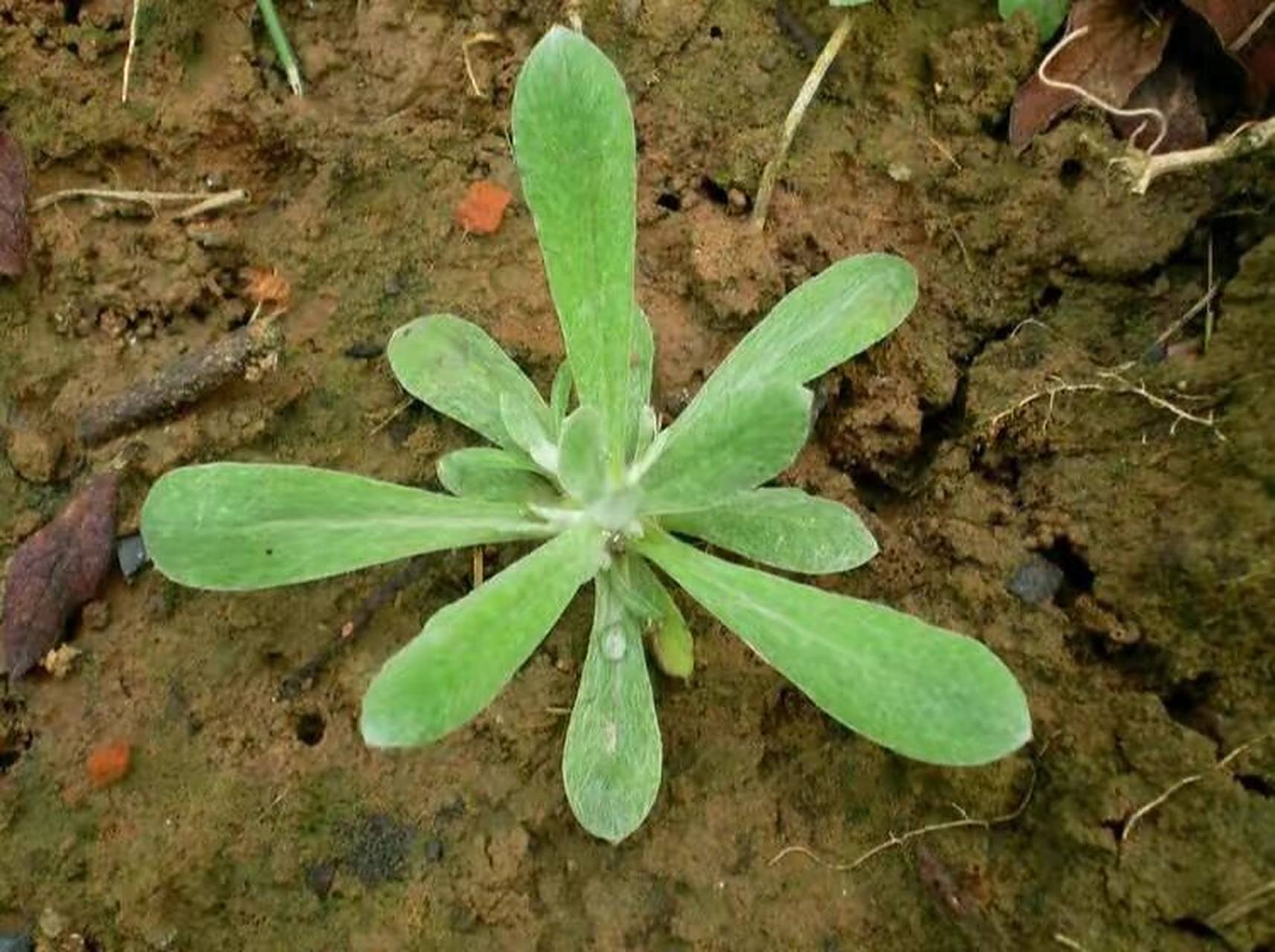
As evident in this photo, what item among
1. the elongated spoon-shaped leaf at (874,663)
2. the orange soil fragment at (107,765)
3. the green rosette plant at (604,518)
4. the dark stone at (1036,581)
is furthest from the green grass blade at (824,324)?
the orange soil fragment at (107,765)

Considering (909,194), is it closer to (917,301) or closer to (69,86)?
(917,301)

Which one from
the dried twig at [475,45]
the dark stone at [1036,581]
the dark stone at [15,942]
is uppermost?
the dried twig at [475,45]

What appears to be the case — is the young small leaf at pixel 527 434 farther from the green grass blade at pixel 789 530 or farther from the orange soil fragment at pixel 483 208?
the orange soil fragment at pixel 483 208

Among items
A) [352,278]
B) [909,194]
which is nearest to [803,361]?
[909,194]

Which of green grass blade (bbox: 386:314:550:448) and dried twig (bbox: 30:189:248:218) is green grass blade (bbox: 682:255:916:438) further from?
dried twig (bbox: 30:189:248:218)

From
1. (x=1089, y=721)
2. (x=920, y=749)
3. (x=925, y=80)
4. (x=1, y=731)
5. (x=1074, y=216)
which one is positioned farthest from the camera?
(x=925, y=80)

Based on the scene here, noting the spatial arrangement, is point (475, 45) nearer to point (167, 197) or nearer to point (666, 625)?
point (167, 197)

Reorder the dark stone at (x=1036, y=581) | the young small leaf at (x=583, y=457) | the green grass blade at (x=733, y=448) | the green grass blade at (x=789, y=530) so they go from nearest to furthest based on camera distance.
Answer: the green grass blade at (x=733, y=448) < the young small leaf at (x=583, y=457) < the green grass blade at (x=789, y=530) < the dark stone at (x=1036, y=581)
